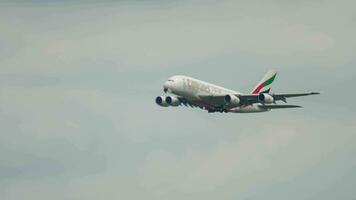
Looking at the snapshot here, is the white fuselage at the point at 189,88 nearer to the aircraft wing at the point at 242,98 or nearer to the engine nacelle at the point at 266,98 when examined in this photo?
the aircraft wing at the point at 242,98

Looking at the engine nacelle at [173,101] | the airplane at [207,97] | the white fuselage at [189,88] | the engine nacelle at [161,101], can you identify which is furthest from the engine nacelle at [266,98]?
the engine nacelle at [161,101]

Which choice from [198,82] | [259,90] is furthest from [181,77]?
[259,90]

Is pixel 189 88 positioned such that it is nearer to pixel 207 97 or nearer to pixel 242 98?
pixel 207 97

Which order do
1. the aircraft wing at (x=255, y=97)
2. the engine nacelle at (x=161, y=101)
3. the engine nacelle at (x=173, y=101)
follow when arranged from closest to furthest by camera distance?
the aircraft wing at (x=255, y=97) → the engine nacelle at (x=173, y=101) → the engine nacelle at (x=161, y=101)

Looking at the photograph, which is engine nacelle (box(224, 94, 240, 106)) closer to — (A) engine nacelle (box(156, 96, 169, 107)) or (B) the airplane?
(B) the airplane

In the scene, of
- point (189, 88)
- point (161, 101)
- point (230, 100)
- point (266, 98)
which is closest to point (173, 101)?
point (161, 101)

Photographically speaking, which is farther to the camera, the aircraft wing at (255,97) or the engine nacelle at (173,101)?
the engine nacelle at (173,101)

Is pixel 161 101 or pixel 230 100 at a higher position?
pixel 230 100

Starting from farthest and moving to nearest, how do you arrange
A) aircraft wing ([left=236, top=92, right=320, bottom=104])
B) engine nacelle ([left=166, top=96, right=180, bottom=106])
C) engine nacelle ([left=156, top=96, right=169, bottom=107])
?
engine nacelle ([left=156, top=96, right=169, bottom=107])
engine nacelle ([left=166, top=96, right=180, bottom=106])
aircraft wing ([left=236, top=92, right=320, bottom=104])

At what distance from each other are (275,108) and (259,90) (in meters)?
17.6

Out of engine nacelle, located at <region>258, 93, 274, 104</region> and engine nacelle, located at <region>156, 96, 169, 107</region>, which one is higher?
engine nacelle, located at <region>258, 93, 274, 104</region>

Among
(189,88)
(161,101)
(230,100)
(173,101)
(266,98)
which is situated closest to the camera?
(266,98)

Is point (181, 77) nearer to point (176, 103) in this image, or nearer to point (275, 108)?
point (176, 103)

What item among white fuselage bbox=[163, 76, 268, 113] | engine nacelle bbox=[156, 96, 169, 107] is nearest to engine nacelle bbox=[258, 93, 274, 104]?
white fuselage bbox=[163, 76, 268, 113]
